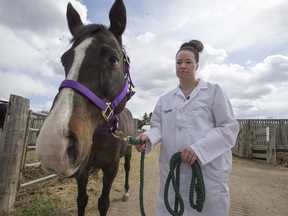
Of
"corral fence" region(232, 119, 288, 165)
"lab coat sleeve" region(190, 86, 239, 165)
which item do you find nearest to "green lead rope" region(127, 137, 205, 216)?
"lab coat sleeve" region(190, 86, 239, 165)

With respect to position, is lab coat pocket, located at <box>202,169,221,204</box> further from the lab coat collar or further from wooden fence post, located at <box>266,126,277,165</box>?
wooden fence post, located at <box>266,126,277,165</box>

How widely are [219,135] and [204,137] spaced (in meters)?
0.13

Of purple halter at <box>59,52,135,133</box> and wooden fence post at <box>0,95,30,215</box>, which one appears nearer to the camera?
purple halter at <box>59,52,135,133</box>

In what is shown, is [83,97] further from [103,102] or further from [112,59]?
[112,59]

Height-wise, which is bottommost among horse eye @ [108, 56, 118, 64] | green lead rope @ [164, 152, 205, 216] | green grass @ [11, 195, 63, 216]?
green grass @ [11, 195, 63, 216]

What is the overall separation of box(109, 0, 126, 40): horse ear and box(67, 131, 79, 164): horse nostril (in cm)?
144

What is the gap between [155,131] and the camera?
8.77 feet

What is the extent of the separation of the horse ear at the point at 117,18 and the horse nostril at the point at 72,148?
144 cm

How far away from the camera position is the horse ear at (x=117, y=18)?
2.66 metres

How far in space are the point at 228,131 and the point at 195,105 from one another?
15.0 inches

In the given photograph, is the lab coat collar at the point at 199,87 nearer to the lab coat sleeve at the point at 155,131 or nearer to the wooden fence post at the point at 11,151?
the lab coat sleeve at the point at 155,131

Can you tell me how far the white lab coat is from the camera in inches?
90.7

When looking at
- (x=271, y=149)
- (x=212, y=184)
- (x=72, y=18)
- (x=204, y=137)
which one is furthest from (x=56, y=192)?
(x=271, y=149)

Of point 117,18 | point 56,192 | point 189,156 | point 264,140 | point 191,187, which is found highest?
point 117,18
